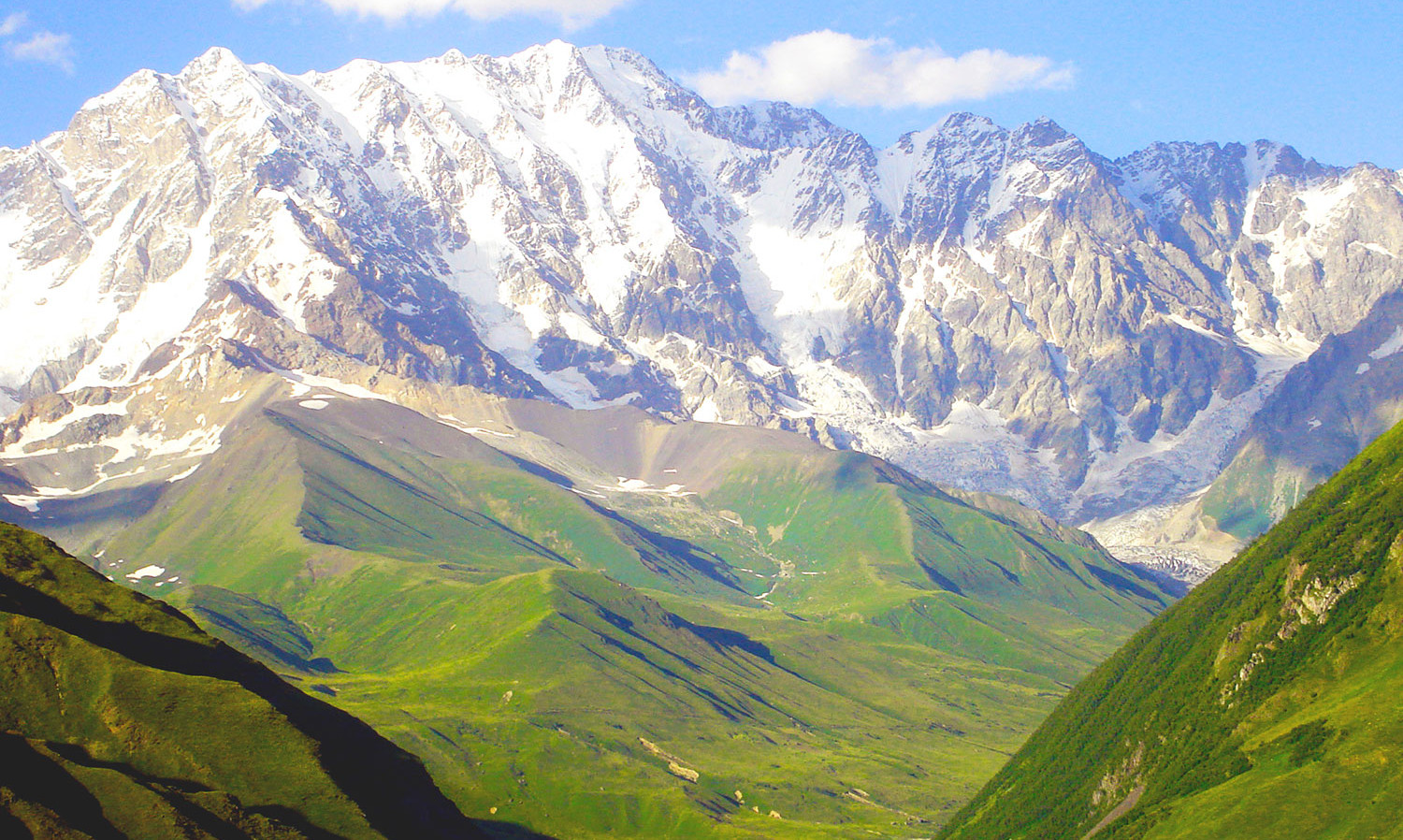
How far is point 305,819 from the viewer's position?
175 meters

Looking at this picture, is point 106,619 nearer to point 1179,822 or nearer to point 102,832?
point 102,832

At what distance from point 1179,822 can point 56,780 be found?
12697 centimetres

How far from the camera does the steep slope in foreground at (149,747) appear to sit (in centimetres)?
15550

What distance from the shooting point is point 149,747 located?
572 feet

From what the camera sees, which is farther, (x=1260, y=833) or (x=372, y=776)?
(x=372, y=776)

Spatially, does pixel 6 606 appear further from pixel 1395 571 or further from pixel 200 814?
pixel 1395 571

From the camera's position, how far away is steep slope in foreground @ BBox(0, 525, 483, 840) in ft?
510

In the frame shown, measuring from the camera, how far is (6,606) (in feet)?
603

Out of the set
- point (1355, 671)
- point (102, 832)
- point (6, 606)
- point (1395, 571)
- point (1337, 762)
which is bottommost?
point (102, 832)

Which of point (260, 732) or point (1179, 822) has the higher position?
point (1179, 822)

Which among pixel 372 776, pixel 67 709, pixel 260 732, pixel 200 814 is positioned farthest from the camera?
pixel 372 776

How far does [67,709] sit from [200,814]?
2377cm

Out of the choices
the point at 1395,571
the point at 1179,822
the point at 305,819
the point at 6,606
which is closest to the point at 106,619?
the point at 6,606

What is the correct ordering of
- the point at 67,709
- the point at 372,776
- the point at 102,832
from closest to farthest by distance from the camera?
the point at 102,832 < the point at 67,709 < the point at 372,776
